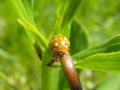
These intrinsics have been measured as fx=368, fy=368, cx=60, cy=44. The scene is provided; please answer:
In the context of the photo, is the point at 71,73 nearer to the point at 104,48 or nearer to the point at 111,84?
the point at 104,48

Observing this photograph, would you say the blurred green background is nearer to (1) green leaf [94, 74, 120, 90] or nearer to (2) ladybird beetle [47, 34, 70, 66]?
(1) green leaf [94, 74, 120, 90]

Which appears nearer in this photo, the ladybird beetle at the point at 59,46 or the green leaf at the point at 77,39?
the ladybird beetle at the point at 59,46

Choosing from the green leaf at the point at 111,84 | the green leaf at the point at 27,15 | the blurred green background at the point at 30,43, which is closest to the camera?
the green leaf at the point at 27,15

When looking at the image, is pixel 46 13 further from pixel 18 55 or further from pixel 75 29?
pixel 75 29

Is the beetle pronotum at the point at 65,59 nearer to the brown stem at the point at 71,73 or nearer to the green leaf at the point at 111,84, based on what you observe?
the brown stem at the point at 71,73

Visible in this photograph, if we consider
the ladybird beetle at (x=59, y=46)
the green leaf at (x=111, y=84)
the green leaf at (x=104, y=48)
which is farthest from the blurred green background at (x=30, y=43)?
the ladybird beetle at (x=59, y=46)

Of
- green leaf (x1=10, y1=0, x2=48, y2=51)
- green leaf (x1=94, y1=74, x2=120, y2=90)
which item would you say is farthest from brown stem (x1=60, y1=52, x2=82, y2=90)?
green leaf (x1=94, y1=74, x2=120, y2=90)

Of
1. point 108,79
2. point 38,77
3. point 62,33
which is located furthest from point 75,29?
point 38,77
